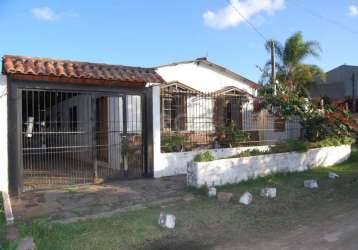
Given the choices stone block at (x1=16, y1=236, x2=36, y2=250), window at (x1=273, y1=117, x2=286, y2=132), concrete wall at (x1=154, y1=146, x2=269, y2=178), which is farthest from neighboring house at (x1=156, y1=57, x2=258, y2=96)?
stone block at (x1=16, y1=236, x2=36, y2=250)

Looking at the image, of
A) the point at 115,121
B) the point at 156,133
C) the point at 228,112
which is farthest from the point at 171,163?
the point at 228,112

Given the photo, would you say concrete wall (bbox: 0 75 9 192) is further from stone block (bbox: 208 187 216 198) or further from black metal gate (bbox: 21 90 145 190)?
stone block (bbox: 208 187 216 198)

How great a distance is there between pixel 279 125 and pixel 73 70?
8.17 meters

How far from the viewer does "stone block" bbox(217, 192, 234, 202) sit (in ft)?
24.3

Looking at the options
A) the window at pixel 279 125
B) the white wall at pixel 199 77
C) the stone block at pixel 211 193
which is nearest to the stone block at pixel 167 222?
the stone block at pixel 211 193

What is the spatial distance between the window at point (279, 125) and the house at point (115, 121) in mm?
38

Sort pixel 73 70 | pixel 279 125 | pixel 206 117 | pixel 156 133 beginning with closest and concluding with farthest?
1. pixel 73 70
2. pixel 156 133
3. pixel 206 117
4. pixel 279 125

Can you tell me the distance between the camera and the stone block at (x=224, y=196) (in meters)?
7.39

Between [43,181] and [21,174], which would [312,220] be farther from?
[43,181]

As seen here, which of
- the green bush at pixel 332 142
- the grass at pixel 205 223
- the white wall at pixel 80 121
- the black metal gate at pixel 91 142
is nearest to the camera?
the grass at pixel 205 223

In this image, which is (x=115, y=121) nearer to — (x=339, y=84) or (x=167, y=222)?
(x=167, y=222)

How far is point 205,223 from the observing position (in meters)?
6.07

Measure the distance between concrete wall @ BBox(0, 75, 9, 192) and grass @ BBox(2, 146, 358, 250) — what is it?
244 cm

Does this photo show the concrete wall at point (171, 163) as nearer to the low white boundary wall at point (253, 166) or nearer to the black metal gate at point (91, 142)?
the black metal gate at point (91, 142)
